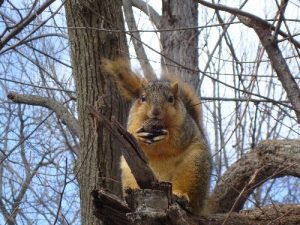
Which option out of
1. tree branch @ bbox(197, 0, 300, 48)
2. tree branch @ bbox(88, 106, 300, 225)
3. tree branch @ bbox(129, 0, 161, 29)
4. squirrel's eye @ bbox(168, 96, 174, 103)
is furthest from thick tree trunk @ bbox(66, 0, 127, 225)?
tree branch @ bbox(129, 0, 161, 29)

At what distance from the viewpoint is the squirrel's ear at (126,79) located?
4.62m

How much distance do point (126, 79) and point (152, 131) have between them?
620 millimetres

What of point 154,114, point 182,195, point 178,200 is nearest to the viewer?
point 178,200

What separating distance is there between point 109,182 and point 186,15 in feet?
8.59

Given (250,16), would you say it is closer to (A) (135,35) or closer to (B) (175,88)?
(B) (175,88)

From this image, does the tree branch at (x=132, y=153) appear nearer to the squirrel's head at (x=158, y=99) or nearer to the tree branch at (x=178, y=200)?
the tree branch at (x=178, y=200)

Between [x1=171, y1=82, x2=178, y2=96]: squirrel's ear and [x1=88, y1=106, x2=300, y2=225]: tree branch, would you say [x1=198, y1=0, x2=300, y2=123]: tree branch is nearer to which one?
[x1=88, y1=106, x2=300, y2=225]: tree branch

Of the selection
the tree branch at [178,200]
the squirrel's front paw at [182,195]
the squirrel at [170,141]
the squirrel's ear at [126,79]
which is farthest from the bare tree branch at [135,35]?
the squirrel's front paw at [182,195]

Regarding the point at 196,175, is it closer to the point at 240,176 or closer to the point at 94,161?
the point at 240,176

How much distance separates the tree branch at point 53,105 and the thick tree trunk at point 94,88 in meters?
0.74

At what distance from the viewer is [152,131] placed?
13.7 ft

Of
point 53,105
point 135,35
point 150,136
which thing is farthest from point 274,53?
point 135,35

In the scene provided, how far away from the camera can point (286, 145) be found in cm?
454

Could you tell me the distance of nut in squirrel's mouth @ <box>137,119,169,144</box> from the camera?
13.4ft
